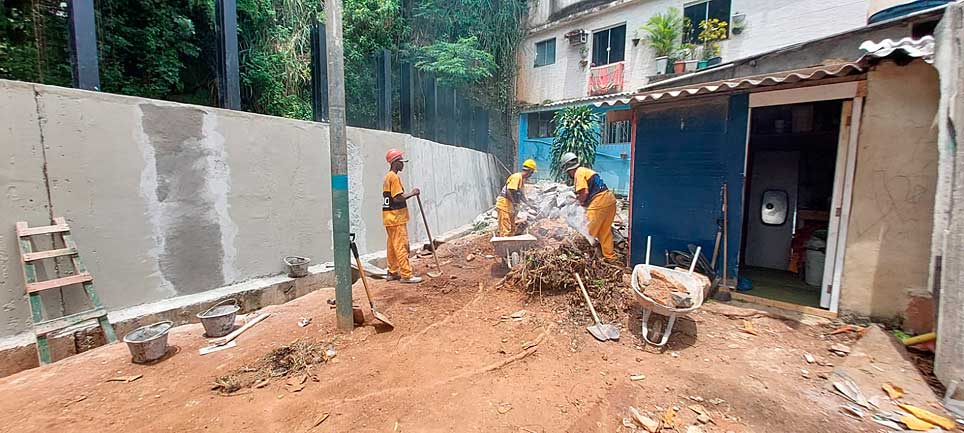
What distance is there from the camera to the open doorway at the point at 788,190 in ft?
19.4

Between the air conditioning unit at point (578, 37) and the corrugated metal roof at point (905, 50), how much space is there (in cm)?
1244

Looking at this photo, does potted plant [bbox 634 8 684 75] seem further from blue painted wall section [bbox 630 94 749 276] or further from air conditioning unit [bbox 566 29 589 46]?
blue painted wall section [bbox 630 94 749 276]

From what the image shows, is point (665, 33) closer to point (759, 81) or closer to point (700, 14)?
point (700, 14)

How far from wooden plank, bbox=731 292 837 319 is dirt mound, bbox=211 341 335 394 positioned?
5.05m

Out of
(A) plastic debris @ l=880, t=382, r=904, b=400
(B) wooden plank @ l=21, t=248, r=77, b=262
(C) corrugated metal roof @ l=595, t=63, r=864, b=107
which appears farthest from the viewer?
(C) corrugated metal roof @ l=595, t=63, r=864, b=107

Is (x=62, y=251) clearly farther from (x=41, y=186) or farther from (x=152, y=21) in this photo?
(x=152, y=21)

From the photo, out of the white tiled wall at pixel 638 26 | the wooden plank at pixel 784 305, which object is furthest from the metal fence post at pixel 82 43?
the white tiled wall at pixel 638 26

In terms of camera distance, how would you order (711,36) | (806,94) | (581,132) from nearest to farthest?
(806,94) → (711,36) → (581,132)

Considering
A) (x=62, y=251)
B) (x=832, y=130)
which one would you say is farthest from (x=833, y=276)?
(x=62, y=251)

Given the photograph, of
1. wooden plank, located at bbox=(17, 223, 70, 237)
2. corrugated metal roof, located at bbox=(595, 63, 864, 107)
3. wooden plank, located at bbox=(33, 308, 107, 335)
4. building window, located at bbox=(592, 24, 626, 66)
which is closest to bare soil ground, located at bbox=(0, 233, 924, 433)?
wooden plank, located at bbox=(33, 308, 107, 335)

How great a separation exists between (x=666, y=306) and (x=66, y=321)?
18.3 feet

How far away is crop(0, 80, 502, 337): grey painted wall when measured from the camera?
339cm

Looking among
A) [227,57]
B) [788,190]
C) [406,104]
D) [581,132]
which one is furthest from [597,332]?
[581,132]

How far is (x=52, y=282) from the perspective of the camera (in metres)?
3.40
